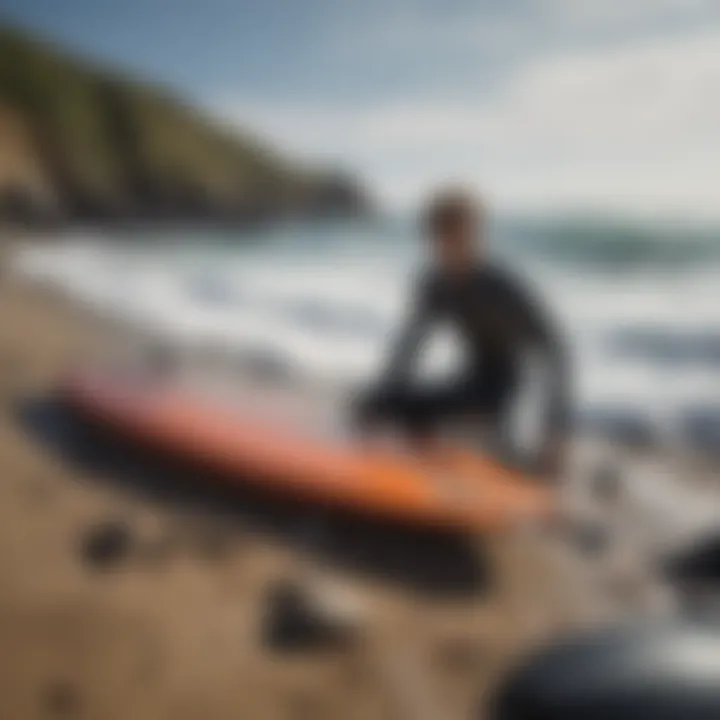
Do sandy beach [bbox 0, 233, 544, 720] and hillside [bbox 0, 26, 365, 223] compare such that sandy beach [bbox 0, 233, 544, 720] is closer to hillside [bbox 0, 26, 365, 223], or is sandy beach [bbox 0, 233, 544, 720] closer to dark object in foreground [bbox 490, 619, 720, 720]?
dark object in foreground [bbox 490, 619, 720, 720]

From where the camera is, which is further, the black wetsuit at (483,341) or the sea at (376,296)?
the sea at (376,296)

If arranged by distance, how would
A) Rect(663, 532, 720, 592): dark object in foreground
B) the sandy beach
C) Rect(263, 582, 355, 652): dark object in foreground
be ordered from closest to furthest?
the sandy beach
Rect(263, 582, 355, 652): dark object in foreground
Rect(663, 532, 720, 592): dark object in foreground

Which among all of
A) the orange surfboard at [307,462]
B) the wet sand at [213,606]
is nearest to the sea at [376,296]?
the orange surfboard at [307,462]

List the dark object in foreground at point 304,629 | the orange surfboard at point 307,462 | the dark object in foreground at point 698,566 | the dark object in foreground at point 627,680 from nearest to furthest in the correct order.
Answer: the dark object in foreground at point 627,680 < the dark object in foreground at point 304,629 < the dark object in foreground at point 698,566 < the orange surfboard at point 307,462

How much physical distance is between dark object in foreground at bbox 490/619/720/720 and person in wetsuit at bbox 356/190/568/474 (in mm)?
598

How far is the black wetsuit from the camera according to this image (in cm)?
218

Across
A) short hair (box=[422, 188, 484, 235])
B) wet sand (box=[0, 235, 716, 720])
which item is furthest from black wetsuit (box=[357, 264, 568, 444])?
wet sand (box=[0, 235, 716, 720])

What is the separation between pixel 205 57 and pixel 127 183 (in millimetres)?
654

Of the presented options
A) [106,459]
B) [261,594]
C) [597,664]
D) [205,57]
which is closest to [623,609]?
[597,664]

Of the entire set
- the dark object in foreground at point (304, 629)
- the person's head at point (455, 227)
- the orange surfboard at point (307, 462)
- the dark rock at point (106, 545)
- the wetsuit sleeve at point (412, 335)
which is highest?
the person's head at point (455, 227)

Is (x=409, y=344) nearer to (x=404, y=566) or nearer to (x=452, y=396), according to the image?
(x=452, y=396)

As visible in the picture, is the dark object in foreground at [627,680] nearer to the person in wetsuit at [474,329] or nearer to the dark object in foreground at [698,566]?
the dark object in foreground at [698,566]

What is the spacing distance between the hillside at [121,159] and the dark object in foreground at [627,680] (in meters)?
1.11

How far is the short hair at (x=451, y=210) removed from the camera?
2.13 meters
